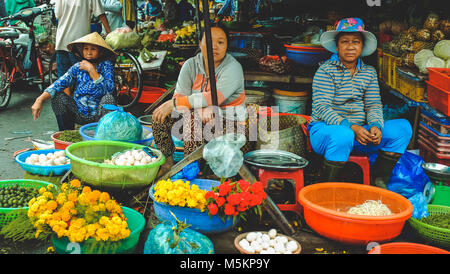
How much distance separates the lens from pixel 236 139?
9.58 feet

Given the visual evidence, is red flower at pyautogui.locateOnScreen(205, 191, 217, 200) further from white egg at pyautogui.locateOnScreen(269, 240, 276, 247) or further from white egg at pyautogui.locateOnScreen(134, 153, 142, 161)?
white egg at pyautogui.locateOnScreen(134, 153, 142, 161)

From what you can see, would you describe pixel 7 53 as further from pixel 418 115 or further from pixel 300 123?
pixel 418 115

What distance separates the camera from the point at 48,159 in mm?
3510

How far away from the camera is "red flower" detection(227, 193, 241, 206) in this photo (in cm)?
252

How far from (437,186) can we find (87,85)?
3.26 metres

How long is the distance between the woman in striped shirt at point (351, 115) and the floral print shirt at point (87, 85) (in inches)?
82.8

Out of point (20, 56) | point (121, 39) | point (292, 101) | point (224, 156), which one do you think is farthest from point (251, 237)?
point (20, 56)

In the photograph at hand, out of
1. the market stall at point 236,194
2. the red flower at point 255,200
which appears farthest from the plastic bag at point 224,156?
the red flower at point 255,200

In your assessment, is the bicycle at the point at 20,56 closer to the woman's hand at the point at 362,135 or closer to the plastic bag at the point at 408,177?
the woman's hand at the point at 362,135

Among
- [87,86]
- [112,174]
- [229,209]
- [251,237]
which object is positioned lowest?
[251,237]

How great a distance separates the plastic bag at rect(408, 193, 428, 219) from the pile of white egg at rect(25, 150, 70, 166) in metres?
2.72

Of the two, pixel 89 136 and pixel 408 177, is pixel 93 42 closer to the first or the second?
pixel 89 136
